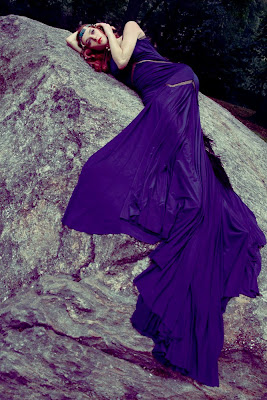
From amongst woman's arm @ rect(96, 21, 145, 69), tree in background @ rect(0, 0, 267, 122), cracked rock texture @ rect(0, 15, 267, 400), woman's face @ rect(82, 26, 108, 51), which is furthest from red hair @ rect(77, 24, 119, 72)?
tree in background @ rect(0, 0, 267, 122)

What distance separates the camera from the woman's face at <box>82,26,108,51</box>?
4.55m

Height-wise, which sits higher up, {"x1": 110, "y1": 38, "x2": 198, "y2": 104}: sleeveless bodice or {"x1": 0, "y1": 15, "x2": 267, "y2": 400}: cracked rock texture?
{"x1": 110, "y1": 38, "x2": 198, "y2": 104}: sleeveless bodice

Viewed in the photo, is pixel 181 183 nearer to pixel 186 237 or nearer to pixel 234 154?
pixel 186 237

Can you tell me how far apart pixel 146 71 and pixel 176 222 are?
7.37 ft

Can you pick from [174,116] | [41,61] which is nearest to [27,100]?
[41,61]

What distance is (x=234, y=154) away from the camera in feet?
16.5

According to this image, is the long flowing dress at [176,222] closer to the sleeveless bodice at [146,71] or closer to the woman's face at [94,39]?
the sleeveless bodice at [146,71]

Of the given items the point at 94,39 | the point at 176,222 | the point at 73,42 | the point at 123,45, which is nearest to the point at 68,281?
the point at 176,222

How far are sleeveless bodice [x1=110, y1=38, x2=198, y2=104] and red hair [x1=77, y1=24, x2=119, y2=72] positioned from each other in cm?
9

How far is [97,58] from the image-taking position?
4.75 m

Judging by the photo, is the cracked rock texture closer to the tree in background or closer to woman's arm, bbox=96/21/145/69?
woman's arm, bbox=96/21/145/69

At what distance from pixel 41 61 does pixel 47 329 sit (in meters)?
3.08

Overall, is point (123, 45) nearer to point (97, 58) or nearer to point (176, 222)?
point (97, 58)

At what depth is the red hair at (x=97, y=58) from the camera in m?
4.71
